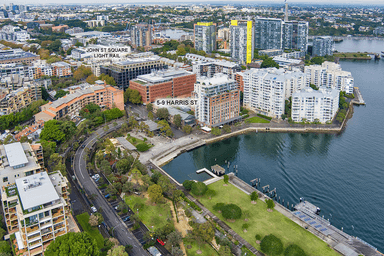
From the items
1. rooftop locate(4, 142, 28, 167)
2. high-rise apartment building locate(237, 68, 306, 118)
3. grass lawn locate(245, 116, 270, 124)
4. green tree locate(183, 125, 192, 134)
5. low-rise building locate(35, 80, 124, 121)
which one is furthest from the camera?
high-rise apartment building locate(237, 68, 306, 118)

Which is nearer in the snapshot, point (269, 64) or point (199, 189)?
point (199, 189)

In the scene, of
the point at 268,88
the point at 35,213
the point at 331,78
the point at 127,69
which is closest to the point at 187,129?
the point at 268,88

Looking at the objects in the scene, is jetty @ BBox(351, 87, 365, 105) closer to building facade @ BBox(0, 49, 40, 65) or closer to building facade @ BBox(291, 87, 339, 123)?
building facade @ BBox(291, 87, 339, 123)

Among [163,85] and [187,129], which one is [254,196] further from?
[163,85]

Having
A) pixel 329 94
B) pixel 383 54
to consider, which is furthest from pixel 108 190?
pixel 383 54

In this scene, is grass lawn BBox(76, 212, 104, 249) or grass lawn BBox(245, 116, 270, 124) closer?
grass lawn BBox(76, 212, 104, 249)

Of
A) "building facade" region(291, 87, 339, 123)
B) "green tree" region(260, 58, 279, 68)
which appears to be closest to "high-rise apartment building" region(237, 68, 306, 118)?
"building facade" region(291, 87, 339, 123)
